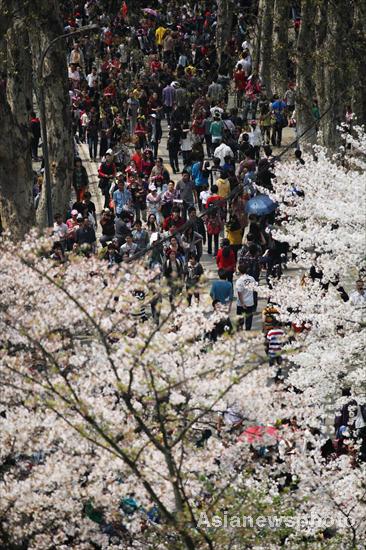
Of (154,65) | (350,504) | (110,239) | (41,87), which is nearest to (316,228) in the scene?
(350,504)

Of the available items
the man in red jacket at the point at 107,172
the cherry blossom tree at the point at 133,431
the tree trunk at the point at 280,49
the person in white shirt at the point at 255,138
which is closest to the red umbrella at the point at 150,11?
the tree trunk at the point at 280,49

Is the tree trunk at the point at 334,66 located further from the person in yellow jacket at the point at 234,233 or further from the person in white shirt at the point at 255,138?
the person in yellow jacket at the point at 234,233

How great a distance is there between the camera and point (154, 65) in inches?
1662

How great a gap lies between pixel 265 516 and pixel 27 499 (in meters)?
2.42

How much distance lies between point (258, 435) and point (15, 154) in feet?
40.1

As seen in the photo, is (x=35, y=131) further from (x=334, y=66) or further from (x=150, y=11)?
(x=150, y=11)

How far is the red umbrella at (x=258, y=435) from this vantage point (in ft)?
48.8

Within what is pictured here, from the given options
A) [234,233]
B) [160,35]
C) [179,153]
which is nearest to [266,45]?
[179,153]

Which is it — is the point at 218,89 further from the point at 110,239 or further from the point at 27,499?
the point at 27,499

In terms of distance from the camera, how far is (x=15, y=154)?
85.1 ft

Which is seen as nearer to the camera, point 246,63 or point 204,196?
point 204,196

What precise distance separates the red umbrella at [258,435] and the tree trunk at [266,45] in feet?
90.8

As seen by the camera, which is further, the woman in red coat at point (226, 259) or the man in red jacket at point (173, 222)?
the man in red jacket at point (173, 222)

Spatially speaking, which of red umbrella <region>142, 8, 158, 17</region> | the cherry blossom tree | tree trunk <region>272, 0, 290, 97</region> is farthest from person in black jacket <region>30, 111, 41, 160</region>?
the cherry blossom tree
